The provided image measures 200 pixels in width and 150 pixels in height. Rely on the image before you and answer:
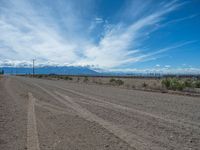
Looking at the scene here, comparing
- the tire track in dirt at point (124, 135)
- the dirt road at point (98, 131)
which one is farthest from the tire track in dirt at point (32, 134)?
the tire track in dirt at point (124, 135)

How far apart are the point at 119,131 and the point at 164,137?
1418 millimetres

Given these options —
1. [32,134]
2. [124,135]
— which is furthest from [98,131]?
[32,134]

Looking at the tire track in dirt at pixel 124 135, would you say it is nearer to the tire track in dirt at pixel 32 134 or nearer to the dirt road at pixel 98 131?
the dirt road at pixel 98 131

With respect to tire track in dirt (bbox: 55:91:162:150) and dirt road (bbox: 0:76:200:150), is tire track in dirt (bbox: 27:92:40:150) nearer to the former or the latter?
dirt road (bbox: 0:76:200:150)

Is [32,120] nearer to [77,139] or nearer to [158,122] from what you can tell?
[77,139]

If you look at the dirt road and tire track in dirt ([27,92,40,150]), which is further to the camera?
the dirt road

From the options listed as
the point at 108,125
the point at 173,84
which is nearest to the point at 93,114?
the point at 108,125

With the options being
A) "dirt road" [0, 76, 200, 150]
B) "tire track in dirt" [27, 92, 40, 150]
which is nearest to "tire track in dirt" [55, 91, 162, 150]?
"dirt road" [0, 76, 200, 150]

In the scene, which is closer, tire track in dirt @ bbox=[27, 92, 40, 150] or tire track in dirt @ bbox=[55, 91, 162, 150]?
tire track in dirt @ bbox=[27, 92, 40, 150]

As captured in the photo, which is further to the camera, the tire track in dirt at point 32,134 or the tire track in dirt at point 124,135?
the tire track in dirt at point 124,135

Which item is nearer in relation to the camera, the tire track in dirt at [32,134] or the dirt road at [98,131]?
the tire track in dirt at [32,134]

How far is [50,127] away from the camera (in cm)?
730

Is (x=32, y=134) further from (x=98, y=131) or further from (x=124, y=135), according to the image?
(x=124, y=135)

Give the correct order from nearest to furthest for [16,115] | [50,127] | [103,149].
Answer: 1. [103,149]
2. [50,127]
3. [16,115]
